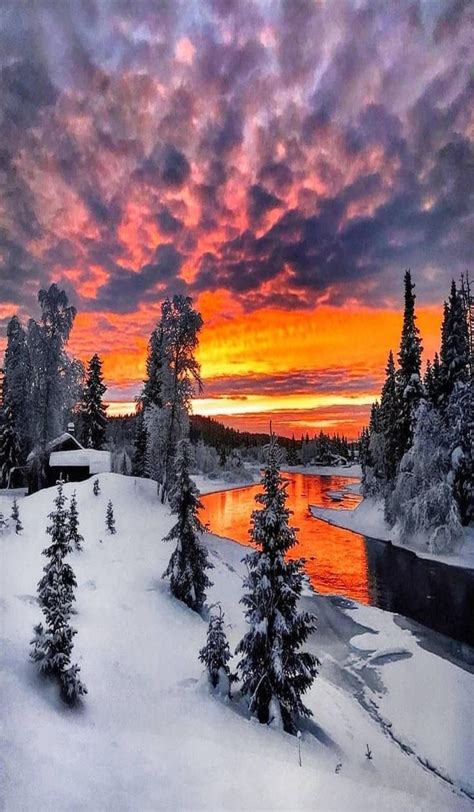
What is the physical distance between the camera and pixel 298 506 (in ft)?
216

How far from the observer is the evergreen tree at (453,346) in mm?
39281

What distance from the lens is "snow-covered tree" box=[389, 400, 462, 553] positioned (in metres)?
35.0

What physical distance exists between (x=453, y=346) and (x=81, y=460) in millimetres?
32400

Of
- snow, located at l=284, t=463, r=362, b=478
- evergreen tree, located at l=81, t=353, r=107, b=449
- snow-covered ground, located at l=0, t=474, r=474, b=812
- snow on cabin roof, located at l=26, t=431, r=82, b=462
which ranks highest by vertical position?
evergreen tree, located at l=81, t=353, r=107, b=449

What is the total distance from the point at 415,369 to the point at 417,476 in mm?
10075

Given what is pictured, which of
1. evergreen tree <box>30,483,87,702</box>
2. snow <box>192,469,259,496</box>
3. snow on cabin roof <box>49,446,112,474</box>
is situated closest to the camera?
evergreen tree <box>30,483,87,702</box>

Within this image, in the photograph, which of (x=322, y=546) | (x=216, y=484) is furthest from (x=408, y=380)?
(x=216, y=484)

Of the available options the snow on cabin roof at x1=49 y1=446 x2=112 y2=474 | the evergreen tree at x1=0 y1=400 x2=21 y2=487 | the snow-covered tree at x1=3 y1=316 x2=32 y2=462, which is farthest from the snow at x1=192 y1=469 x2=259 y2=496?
the snow on cabin roof at x1=49 y1=446 x2=112 y2=474

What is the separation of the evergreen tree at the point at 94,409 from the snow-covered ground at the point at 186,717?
28074mm

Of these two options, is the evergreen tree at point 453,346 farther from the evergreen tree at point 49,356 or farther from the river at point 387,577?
the evergreen tree at point 49,356

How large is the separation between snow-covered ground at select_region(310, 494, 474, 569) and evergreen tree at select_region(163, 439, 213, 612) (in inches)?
855

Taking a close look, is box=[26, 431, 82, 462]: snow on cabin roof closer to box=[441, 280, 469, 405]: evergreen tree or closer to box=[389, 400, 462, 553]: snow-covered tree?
box=[389, 400, 462, 553]: snow-covered tree

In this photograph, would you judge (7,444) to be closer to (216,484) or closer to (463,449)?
(463,449)

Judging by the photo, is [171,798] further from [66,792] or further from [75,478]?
[75,478]
